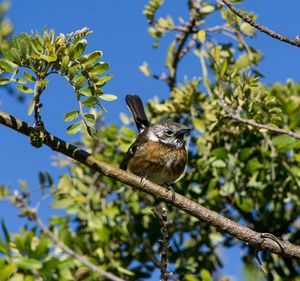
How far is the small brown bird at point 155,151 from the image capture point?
4489mm

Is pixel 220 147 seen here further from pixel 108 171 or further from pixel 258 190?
pixel 108 171

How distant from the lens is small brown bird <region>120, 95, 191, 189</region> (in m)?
4.49

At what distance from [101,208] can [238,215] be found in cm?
94

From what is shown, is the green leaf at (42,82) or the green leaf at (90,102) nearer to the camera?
the green leaf at (42,82)

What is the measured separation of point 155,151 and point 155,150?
1cm

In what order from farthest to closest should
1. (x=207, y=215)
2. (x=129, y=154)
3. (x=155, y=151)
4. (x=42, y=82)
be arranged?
(x=155, y=151) < (x=129, y=154) < (x=207, y=215) < (x=42, y=82)

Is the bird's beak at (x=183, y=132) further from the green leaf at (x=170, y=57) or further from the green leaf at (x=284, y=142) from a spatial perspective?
the green leaf at (x=284, y=142)

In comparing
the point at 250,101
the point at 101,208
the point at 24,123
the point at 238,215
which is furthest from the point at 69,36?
the point at 238,215

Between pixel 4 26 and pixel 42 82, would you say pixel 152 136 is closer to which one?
pixel 4 26

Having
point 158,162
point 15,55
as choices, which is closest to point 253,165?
point 158,162

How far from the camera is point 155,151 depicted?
4914 millimetres

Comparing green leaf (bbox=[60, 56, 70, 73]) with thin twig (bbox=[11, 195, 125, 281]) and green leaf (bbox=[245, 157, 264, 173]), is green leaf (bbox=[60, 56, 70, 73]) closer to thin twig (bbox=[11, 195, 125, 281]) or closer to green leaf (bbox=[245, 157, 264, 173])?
thin twig (bbox=[11, 195, 125, 281])

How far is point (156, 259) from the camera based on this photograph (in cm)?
422

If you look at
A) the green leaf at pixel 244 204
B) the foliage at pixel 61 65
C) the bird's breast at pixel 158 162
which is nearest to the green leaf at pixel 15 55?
the foliage at pixel 61 65
